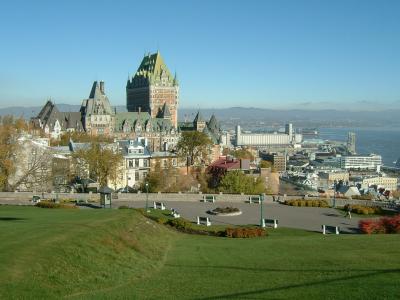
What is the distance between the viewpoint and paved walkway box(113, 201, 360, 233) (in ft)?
114

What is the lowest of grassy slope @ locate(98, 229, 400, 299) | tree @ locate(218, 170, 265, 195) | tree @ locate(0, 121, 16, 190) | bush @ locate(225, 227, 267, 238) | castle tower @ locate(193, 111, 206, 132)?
tree @ locate(218, 170, 265, 195)

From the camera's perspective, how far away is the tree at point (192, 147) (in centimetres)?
8350

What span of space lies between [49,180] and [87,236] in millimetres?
33666

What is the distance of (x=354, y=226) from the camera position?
34219 mm

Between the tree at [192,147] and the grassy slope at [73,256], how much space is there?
194ft

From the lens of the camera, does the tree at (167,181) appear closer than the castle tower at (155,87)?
Yes

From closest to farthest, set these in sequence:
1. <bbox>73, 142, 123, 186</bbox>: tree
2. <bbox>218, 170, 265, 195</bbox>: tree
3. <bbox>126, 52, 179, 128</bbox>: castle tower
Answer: <bbox>73, 142, 123, 186</bbox>: tree
<bbox>218, 170, 265, 195</bbox>: tree
<bbox>126, 52, 179, 128</bbox>: castle tower

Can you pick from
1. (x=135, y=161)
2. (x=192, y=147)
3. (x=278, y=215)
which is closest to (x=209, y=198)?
(x=278, y=215)

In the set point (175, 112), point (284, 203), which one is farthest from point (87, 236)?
point (175, 112)

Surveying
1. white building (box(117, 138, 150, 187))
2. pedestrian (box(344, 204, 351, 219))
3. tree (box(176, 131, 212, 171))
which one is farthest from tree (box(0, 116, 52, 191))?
tree (box(176, 131, 212, 171))

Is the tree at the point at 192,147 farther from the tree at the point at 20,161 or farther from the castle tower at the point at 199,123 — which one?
the castle tower at the point at 199,123

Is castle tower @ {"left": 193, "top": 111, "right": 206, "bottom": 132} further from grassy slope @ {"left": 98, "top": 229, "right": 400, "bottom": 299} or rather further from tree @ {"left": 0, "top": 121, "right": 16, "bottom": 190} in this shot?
grassy slope @ {"left": 98, "top": 229, "right": 400, "bottom": 299}

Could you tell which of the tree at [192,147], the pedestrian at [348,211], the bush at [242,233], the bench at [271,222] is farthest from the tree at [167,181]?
the bush at [242,233]

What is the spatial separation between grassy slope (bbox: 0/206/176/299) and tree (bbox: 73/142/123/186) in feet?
105
